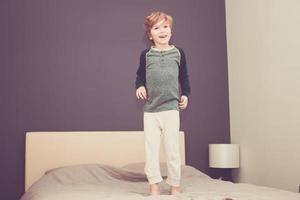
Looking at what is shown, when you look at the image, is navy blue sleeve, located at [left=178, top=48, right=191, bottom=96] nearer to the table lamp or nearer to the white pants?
the white pants

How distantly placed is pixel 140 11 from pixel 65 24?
0.77 meters

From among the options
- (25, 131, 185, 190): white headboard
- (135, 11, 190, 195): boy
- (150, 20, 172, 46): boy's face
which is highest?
(150, 20, 172, 46): boy's face

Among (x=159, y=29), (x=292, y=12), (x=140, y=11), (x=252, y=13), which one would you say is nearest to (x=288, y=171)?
(x=292, y=12)

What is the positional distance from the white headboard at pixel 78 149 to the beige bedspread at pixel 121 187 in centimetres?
26

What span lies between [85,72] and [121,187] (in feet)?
4.82

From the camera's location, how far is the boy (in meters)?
2.11

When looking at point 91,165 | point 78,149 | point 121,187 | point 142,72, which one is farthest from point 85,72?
point 142,72

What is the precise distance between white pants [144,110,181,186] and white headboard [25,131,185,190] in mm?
1479

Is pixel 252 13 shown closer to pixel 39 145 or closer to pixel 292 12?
pixel 292 12

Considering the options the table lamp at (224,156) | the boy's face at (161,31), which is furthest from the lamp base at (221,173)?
the boy's face at (161,31)

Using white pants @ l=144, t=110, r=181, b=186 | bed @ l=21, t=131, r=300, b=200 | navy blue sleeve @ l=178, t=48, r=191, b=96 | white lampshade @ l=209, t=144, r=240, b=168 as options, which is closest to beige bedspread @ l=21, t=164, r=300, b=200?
bed @ l=21, t=131, r=300, b=200

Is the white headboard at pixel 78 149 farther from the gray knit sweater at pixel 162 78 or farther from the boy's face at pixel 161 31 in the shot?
the boy's face at pixel 161 31

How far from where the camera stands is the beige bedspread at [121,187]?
2.09 metres

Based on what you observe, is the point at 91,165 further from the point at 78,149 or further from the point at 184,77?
the point at 184,77
